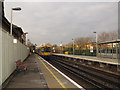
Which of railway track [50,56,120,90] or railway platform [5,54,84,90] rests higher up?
railway platform [5,54,84,90]

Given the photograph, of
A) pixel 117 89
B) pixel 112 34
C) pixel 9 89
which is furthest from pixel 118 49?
pixel 112 34

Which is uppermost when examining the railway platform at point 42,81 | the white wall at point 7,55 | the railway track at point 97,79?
the white wall at point 7,55

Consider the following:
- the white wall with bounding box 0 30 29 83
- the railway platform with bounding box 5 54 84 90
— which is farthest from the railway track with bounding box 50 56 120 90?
the white wall with bounding box 0 30 29 83

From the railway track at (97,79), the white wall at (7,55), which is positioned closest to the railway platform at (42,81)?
the white wall at (7,55)

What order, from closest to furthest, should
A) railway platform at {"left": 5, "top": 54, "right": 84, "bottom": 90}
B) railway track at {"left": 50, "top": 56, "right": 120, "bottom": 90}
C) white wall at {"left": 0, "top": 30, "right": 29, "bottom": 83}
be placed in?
railway platform at {"left": 5, "top": 54, "right": 84, "bottom": 90} < white wall at {"left": 0, "top": 30, "right": 29, "bottom": 83} < railway track at {"left": 50, "top": 56, "right": 120, "bottom": 90}

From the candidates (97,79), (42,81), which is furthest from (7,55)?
(97,79)

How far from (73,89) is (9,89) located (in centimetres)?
276

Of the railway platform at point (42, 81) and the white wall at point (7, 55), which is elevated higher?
the white wall at point (7, 55)

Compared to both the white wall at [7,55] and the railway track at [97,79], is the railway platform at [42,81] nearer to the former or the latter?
the white wall at [7,55]

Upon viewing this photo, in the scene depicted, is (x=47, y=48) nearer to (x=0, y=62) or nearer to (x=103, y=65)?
(x=103, y=65)

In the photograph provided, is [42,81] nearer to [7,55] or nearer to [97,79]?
[7,55]

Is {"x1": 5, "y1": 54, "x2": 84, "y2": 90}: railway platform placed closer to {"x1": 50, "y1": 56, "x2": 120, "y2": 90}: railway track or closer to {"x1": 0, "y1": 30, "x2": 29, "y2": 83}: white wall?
{"x1": 0, "y1": 30, "x2": 29, "y2": 83}: white wall

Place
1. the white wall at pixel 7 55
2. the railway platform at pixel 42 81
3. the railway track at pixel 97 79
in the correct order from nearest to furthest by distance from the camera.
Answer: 1. the railway platform at pixel 42 81
2. the white wall at pixel 7 55
3. the railway track at pixel 97 79

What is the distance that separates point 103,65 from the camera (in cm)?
1535
